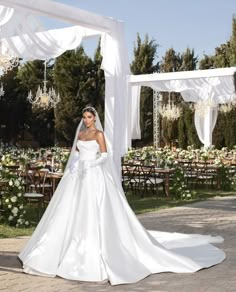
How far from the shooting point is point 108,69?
28.4ft

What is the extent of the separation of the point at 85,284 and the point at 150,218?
401cm

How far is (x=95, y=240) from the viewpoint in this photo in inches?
194

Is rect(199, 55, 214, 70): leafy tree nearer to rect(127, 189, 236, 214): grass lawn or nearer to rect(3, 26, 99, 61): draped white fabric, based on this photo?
rect(127, 189, 236, 214): grass lawn

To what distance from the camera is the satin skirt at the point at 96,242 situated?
15.7ft

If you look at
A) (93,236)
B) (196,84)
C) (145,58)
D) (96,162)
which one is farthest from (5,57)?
(145,58)

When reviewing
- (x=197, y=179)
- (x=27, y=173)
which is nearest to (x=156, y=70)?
(x=197, y=179)

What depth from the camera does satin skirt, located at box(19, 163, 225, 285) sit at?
4785 mm

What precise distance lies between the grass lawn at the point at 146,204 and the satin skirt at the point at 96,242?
77.3 inches

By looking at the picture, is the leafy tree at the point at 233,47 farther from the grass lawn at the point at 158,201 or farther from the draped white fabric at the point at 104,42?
the draped white fabric at the point at 104,42

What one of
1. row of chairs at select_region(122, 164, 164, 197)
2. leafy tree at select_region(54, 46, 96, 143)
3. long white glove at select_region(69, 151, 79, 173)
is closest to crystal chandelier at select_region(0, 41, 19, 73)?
long white glove at select_region(69, 151, 79, 173)

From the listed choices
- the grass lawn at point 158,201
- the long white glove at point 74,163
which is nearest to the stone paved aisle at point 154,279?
the long white glove at point 74,163

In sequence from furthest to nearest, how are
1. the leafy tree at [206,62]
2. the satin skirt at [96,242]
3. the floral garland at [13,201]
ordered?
the leafy tree at [206,62] < the floral garland at [13,201] < the satin skirt at [96,242]

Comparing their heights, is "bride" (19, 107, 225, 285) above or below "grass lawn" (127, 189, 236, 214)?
above

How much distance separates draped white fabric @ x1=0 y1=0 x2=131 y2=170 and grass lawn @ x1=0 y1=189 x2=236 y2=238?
4.92 feet
